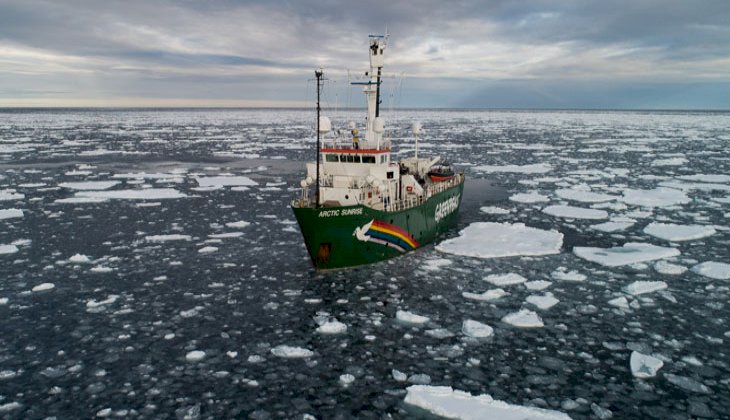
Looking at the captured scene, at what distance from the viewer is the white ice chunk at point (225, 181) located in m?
34.8

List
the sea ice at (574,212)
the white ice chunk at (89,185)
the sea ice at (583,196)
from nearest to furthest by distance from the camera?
the sea ice at (574,212)
the sea ice at (583,196)
the white ice chunk at (89,185)

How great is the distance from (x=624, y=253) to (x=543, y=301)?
257 inches

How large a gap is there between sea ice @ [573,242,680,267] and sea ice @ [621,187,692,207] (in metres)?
9.77

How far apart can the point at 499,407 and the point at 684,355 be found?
17.0ft

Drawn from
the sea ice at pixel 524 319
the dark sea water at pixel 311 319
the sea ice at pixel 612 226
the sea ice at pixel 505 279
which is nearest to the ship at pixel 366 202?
the dark sea water at pixel 311 319

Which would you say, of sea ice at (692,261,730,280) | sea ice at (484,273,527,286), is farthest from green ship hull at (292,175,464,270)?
sea ice at (692,261,730,280)

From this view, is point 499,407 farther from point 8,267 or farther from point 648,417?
point 8,267

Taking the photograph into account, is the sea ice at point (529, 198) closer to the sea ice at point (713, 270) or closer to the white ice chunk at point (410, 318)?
the sea ice at point (713, 270)

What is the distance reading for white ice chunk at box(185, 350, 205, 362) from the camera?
11047 millimetres

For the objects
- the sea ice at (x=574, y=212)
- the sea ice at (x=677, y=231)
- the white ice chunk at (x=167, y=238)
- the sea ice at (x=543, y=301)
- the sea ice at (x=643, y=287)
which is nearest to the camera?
the sea ice at (x=543, y=301)

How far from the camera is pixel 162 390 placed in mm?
9773

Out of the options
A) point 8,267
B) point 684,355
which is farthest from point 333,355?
point 8,267

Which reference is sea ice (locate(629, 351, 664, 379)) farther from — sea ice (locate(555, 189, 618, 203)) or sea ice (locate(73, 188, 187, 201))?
sea ice (locate(73, 188, 187, 201))

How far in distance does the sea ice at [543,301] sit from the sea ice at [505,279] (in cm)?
129
